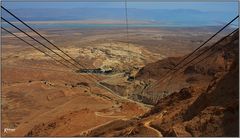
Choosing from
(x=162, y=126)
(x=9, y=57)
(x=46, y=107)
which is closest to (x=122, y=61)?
(x=9, y=57)

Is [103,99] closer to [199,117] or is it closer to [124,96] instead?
[124,96]

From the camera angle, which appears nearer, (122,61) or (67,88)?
(67,88)

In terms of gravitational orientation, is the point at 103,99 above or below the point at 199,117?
below

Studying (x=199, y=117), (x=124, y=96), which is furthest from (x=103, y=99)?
(x=199, y=117)

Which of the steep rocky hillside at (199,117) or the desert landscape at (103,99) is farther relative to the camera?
the desert landscape at (103,99)

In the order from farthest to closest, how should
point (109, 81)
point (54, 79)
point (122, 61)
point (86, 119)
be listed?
point (122, 61) < point (54, 79) < point (109, 81) < point (86, 119)

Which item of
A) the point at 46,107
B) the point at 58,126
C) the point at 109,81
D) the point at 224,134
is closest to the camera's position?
the point at 224,134

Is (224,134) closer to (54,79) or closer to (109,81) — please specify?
(109,81)

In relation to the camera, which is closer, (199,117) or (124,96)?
(199,117)

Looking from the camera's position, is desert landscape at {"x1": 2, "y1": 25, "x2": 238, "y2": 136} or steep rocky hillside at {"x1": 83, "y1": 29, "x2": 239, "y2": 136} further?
desert landscape at {"x1": 2, "y1": 25, "x2": 238, "y2": 136}

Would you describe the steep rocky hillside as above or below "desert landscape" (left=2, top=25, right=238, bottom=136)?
above

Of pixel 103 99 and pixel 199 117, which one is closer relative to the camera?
pixel 199 117
